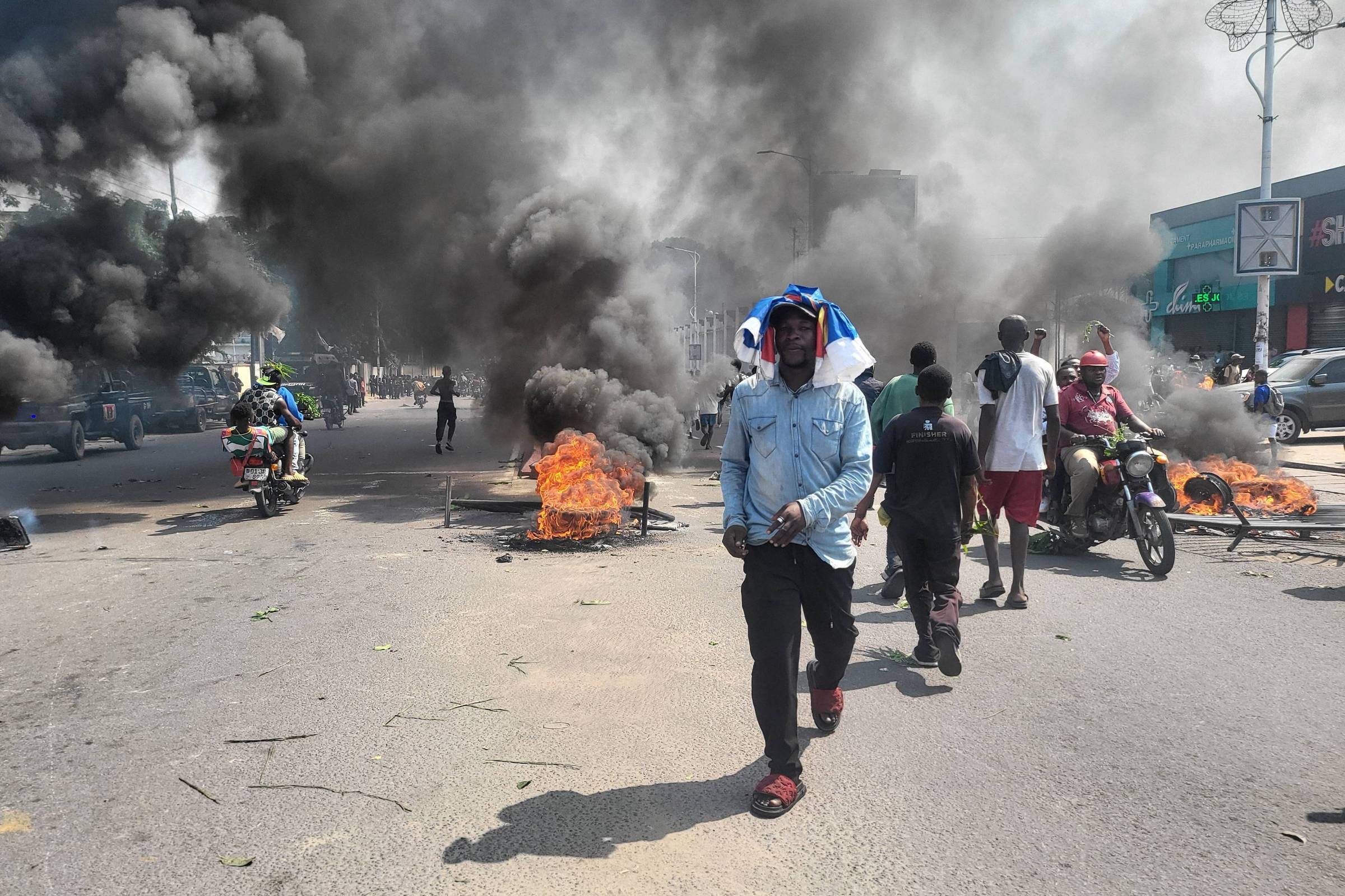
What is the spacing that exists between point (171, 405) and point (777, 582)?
23.6 metres

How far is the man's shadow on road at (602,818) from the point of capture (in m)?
2.87

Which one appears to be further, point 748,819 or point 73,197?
point 73,197

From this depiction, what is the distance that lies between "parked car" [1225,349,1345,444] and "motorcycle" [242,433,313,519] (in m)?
17.1

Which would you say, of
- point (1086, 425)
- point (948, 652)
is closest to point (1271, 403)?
point (1086, 425)

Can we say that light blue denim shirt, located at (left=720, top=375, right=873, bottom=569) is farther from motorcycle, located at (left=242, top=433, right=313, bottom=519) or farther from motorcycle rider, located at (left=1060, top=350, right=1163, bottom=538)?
motorcycle, located at (left=242, top=433, right=313, bottom=519)

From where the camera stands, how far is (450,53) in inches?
739

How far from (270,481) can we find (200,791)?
7524mm

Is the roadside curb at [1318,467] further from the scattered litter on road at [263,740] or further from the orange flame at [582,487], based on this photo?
the scattered litter on road at [263,740]

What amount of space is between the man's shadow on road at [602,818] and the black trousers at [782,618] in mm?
230

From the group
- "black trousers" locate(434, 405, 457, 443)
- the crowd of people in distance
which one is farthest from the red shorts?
"black trousers" locate(434, 405, 457, 443)

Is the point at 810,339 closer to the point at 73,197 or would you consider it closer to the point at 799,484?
the point at 799,484

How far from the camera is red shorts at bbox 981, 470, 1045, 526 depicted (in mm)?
5828

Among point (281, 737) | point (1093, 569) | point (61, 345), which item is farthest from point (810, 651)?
point (61, 345)

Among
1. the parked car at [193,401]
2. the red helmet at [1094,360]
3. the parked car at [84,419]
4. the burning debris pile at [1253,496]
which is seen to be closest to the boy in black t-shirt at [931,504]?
the red helmet at [1094,360]
